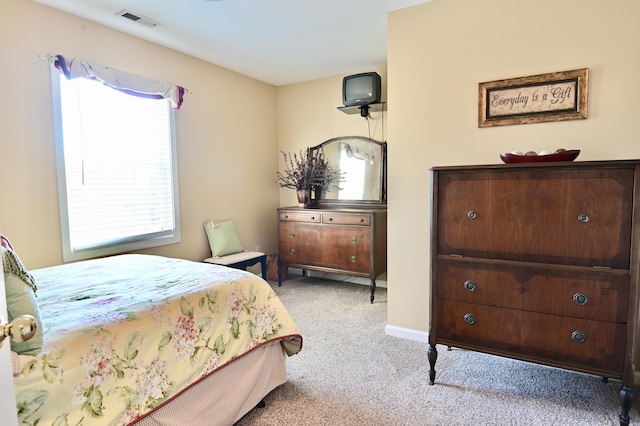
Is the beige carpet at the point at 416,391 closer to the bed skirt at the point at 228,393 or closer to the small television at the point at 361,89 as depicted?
the bed skirt at the point at 228,393

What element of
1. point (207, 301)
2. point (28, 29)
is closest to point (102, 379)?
point (207, 301)

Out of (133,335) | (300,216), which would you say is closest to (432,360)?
(133,335)

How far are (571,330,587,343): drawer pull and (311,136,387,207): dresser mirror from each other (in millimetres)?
2408

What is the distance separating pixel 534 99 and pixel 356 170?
2136 millimetres

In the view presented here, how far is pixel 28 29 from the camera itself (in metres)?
2.43

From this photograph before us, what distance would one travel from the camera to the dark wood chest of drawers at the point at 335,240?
3646mm

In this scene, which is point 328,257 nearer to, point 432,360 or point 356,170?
point 356,170

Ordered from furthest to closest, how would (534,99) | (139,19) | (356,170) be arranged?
(356,170)
(139,19)
(534,99)

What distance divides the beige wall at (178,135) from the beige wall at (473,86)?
202 centimetres

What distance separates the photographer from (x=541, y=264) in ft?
5.97

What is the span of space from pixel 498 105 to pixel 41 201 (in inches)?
127

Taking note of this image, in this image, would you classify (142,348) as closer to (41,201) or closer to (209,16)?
(41,201)

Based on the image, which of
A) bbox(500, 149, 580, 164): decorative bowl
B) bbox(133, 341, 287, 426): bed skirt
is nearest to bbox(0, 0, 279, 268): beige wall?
bbox(133, 341, 287, 426): bed skirt

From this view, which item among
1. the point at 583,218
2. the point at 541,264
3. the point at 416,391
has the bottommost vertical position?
the point at 416,391
